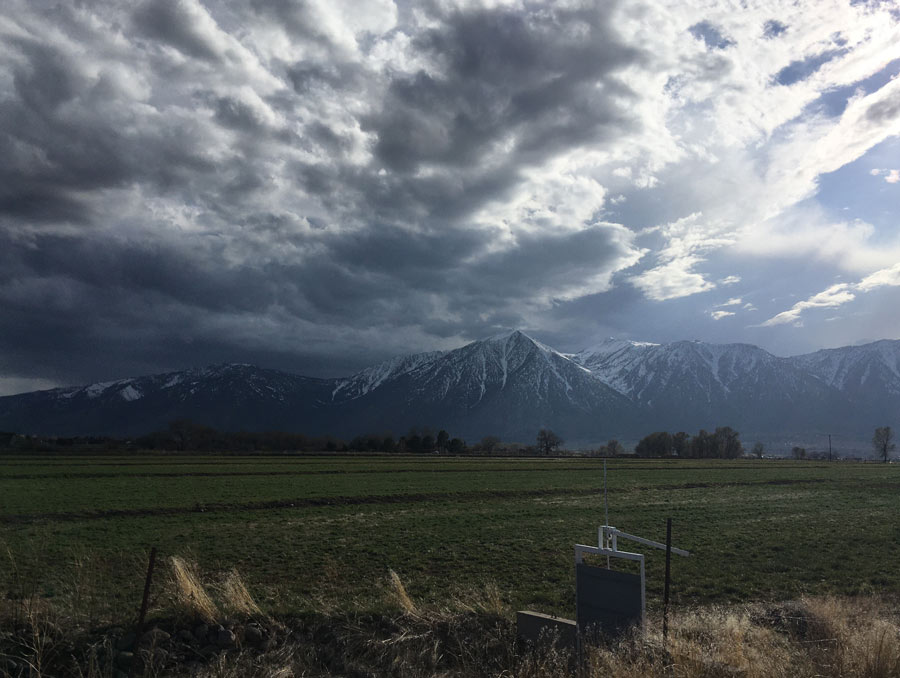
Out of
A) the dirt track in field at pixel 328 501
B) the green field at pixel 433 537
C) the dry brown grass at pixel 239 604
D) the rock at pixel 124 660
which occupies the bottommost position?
the dirt track in field at pixel 328 501

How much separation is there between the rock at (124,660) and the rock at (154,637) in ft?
0.94

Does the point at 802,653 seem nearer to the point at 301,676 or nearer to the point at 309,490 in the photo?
the point at 301,676

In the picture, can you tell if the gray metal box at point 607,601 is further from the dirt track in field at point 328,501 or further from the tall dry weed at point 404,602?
the dirt track in field at point 328,501

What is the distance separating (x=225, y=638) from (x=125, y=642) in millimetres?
1933

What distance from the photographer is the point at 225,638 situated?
447 inches

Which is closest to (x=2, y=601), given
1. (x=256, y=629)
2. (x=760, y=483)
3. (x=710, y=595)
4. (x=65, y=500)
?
(x=256, y=629)

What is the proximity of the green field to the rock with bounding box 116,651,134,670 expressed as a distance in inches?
136

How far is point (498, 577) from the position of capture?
683 inches

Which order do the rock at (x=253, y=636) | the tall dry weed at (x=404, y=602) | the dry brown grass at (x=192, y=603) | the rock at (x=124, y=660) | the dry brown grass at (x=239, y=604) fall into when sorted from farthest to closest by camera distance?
the tall dry weed at (x=404, y=602)
the dry brown grass at (x=239, y=604)
the dry brown grass at (x=192, y=603)
the rock at (x=253, y=636)
the rock at (x=124, y=660)

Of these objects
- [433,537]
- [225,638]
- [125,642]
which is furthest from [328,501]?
[125,642]

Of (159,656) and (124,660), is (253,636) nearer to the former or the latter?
(159,656)

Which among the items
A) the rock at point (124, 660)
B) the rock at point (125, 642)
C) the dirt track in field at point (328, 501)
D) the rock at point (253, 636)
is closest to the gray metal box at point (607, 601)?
the rock at point (253, 636)

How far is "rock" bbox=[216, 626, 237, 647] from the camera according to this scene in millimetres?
11305

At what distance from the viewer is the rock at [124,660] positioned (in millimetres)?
10375
